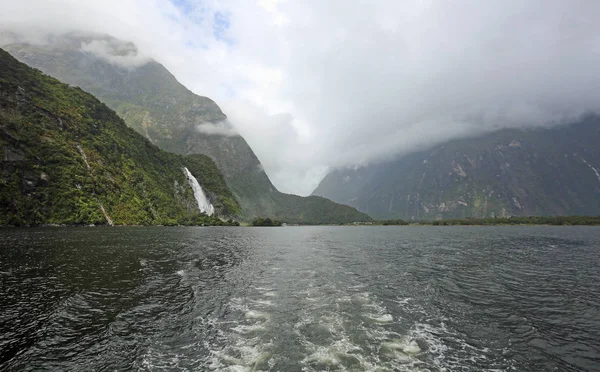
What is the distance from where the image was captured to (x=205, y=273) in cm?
3172

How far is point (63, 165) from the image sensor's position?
395 feet

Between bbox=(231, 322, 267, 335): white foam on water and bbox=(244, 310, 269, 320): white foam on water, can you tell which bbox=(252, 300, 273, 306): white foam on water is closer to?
bbox=(244, 310, 269, 320): white foam on water

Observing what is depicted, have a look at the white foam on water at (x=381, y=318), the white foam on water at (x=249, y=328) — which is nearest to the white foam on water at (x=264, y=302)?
the white foam on water at (x=249, y=328)

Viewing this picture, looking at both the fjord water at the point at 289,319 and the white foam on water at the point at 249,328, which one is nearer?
the fjord water at the point at 289,319

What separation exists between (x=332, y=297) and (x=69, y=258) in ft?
118

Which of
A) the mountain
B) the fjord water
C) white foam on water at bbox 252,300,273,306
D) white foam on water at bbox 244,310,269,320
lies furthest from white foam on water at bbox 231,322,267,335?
the mountain

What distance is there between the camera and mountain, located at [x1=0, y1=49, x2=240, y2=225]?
103 meters

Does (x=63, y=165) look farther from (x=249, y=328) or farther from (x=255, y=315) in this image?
(x=249, y=328)

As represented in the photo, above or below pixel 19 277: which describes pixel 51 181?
above

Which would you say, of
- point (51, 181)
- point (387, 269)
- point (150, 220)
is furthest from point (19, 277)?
point (150, 220)

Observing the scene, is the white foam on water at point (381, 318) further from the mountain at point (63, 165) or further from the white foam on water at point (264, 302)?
the mountain at point (63, 165)

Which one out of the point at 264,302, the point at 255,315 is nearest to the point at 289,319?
the point at 255,315

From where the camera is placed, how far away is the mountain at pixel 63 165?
103 meters

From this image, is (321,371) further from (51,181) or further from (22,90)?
(22,90)
